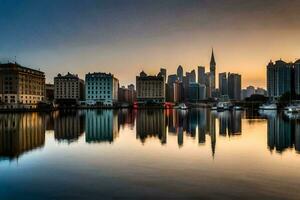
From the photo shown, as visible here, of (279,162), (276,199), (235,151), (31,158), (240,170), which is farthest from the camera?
(235,151)

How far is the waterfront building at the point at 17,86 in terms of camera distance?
6073 inches

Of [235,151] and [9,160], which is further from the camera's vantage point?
[235,151]

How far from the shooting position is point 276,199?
14625 millimetres

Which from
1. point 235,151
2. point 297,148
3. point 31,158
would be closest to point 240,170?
point 235,151

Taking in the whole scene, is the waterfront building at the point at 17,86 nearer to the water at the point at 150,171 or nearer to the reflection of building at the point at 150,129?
the reflection of building at the point at 150,129

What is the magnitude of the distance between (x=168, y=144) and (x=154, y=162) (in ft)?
32.6

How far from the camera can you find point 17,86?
513ft

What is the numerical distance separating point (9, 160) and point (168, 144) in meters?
14.7

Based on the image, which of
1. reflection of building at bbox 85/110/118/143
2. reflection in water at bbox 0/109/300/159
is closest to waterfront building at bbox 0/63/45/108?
reflection of building at bbox 85/110/118/143

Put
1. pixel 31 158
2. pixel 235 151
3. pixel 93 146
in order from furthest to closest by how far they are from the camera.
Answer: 1. pixel 93 146
2. pixel 235 151
3. pixel 31 158

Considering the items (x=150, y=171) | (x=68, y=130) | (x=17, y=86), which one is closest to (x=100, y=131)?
(x=68, y=130)

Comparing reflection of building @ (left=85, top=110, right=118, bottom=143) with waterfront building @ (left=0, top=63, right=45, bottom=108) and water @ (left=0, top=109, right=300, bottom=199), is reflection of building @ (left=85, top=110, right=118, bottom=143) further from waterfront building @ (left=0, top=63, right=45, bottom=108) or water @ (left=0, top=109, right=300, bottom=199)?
waterfront building @ (left=0, top=63, right=45, bottom=108)

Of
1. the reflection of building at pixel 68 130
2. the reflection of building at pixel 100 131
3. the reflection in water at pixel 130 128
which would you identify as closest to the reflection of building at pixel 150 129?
the reflection in water at pixel 130 128

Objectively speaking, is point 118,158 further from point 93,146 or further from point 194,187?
point 194,187
